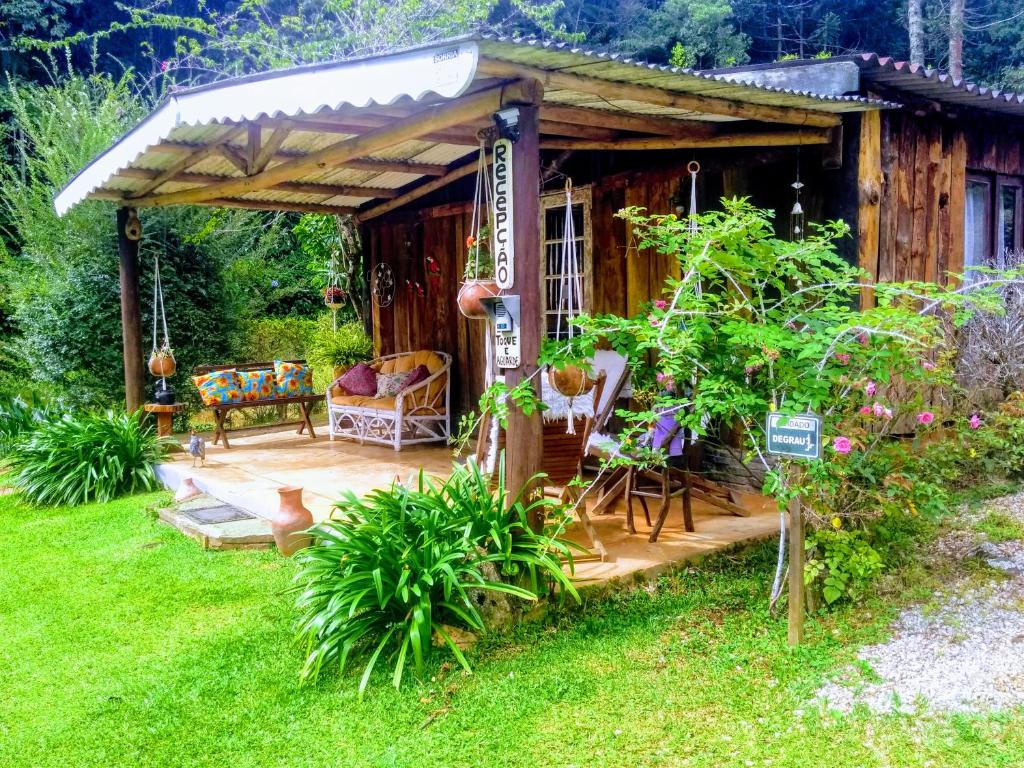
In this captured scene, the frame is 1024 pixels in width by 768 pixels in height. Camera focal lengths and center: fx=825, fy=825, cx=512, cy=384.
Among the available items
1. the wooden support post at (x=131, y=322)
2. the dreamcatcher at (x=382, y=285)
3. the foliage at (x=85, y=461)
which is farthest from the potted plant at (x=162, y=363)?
the dreamcatcher at (x=382, y=285)

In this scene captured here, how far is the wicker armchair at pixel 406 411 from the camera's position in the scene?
7.29 m

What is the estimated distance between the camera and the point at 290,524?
473 centimetres

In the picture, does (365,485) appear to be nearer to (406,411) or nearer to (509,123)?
(406,411)

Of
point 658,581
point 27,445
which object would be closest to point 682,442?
Result: point 658,581

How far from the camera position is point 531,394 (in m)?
3.56

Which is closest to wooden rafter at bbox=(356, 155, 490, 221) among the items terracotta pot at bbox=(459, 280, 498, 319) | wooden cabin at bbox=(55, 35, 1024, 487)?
wooden cabin at bbox=(55, 35, 1024, 487)

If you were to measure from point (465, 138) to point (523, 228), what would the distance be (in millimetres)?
1986

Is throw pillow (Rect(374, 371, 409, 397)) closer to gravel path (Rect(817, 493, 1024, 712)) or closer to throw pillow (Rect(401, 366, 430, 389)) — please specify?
throw pillow (Rect(401, 366, 430, 389))

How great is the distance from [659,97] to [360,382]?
4640 millimetres

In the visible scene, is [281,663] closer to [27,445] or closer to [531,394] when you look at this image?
[531,394]

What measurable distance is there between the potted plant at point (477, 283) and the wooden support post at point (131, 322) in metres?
4.12

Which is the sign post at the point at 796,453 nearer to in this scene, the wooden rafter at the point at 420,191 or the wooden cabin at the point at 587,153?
the wooden cabin at the point at 587,153

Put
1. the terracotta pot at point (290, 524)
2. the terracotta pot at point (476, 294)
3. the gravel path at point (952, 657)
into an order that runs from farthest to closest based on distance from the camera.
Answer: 1. the terracotta pot at point (290, 524)
2. the terracotta pot at point (476, 294)
3. the gravel path at point (952, 657)

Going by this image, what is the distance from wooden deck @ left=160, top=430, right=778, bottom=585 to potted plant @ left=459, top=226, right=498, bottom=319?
4.40ft
